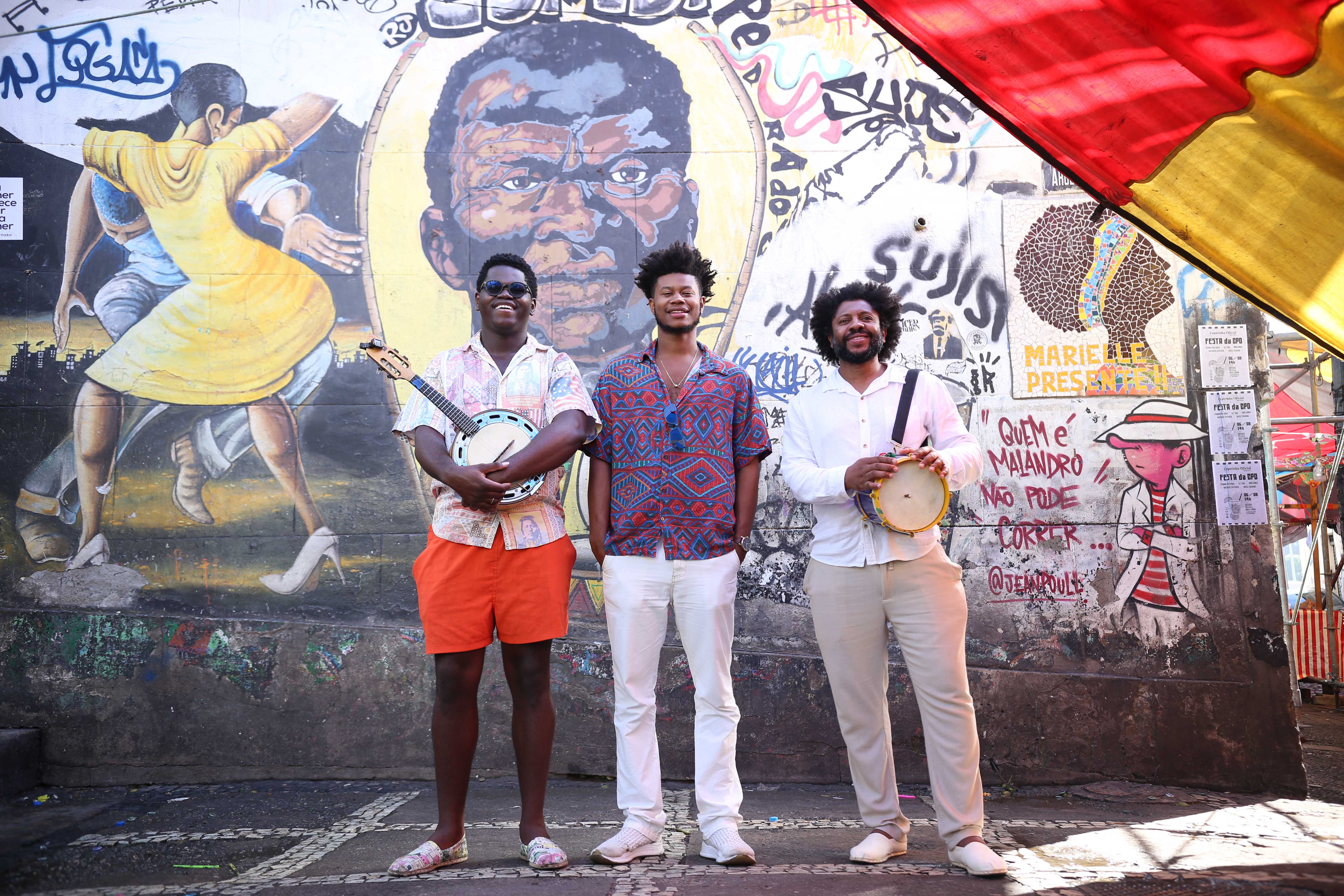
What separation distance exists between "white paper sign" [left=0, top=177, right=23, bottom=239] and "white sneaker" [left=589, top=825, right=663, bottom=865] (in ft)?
16.2

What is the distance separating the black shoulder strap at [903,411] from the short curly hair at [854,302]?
25 centimetres

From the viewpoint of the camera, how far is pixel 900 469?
3385mm

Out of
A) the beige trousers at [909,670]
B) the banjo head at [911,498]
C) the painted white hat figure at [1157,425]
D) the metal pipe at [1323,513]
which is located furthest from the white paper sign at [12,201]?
the metal pipe at [1323,513]

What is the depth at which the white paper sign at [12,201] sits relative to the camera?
5.41 metres

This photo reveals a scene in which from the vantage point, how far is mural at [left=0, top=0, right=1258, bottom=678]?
17.2 ft

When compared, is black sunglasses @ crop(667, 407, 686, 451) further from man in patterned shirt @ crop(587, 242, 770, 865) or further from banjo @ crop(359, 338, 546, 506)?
banjo @ crop(359, 338, 546, 506)

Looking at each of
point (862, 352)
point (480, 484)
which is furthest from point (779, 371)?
point (480, 484)

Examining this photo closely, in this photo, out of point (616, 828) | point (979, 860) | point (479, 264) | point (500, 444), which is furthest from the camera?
point (479, 264)

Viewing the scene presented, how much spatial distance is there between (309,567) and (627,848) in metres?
2.81

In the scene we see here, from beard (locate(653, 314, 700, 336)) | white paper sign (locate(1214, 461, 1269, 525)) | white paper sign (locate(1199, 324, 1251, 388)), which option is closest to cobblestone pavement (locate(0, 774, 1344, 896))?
white paper sign (locate(1214, 461, 1269, 525))

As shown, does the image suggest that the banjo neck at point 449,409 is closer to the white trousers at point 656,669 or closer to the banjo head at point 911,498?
the white trousers at point 656,669

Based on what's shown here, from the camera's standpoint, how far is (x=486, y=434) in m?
3.53

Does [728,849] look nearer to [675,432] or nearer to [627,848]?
[627,848]

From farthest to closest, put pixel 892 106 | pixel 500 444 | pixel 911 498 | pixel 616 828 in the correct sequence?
pixel 892 106 < pixel 616 828 < pixel 500 444 < pixel 911 498
